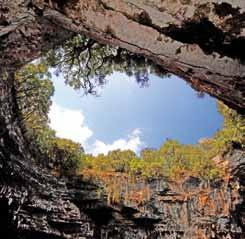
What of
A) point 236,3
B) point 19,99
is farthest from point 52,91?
point 236,3

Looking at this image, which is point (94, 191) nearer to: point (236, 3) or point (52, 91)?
point (52, 91)

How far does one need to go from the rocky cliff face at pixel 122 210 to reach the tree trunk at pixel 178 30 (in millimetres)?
6453

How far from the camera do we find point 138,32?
2402mm

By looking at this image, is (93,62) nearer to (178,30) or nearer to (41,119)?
(41,119)

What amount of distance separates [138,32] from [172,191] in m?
9.61

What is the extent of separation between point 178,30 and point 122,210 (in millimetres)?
9240

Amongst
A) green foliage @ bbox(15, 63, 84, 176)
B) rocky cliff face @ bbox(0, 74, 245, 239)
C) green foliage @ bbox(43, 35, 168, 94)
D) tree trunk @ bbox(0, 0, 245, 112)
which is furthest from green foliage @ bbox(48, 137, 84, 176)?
tree trunk @ bbox(0, 0, 245, 112)

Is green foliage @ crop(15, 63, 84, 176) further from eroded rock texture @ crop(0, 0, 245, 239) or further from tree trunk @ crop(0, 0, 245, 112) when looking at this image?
tree trunk @ crop(0, 0, 245, 112)

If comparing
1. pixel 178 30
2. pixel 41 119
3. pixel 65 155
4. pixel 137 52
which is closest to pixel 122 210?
pixel 65 155

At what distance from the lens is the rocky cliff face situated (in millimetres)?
9250

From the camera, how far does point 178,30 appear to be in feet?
7.57

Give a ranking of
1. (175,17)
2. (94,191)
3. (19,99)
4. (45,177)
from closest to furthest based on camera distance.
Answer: (175,17), (19,99), (45,177), (94,191)

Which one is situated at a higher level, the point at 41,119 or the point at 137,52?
the point at 41,119

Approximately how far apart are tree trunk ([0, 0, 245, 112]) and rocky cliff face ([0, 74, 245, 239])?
645cm
